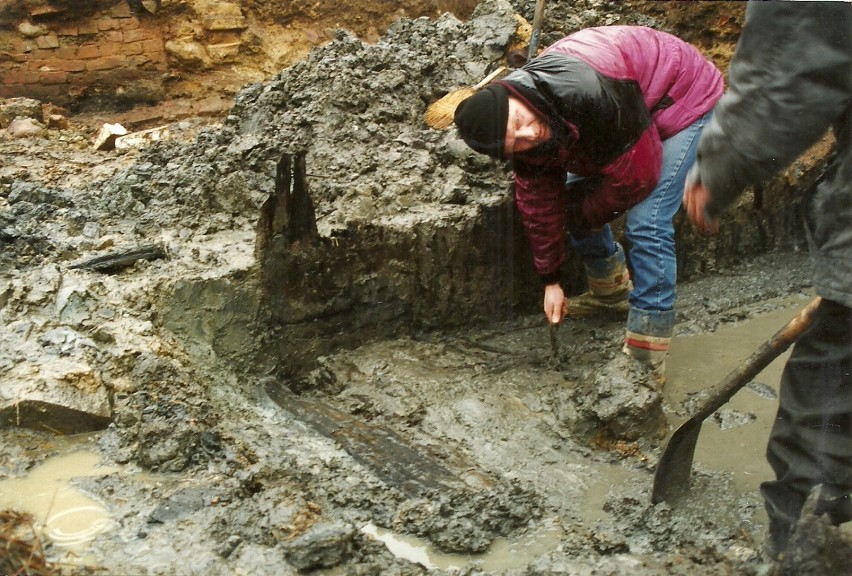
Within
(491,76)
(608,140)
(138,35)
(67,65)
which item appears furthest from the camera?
(138,35)

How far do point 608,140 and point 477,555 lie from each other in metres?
→ 1.47

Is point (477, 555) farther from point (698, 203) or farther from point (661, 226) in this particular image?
point (661, 226)

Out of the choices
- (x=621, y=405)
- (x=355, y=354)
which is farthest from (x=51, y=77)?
(x=621, y=405)

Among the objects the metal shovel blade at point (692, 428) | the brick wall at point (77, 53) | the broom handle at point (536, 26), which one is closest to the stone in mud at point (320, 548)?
the metal shovel blade at point (692, 428)

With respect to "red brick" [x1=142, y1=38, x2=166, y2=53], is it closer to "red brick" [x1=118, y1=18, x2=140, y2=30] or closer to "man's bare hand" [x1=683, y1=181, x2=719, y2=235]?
"red brick" [x1=118, y1=18, x2=140, y2=30]

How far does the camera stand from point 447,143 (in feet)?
12.7

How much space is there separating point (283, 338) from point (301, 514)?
1377mm

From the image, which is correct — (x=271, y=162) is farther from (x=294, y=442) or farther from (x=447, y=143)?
(x=294, y=442)

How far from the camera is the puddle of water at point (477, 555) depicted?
2.20 m

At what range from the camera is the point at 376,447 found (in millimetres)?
2863

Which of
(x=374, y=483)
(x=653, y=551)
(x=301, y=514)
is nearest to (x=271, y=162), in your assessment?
(x=374, y=483)

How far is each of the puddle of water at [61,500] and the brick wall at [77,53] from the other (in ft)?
16.6

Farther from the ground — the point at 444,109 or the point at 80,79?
the point at 80,79

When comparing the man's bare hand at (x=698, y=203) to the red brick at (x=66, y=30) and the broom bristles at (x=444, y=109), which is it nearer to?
the broom bristles at (x=444, y=109)
